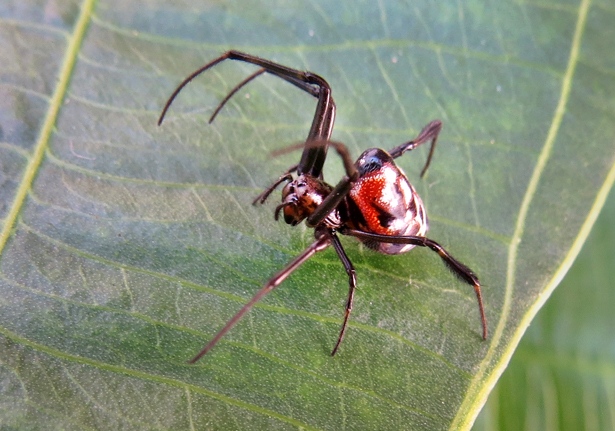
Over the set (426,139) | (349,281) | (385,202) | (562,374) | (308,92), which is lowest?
(562,374)

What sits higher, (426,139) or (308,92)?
(308,92)

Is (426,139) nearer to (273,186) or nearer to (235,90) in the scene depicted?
(273,186)

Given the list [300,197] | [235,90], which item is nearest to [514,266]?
[300,197]

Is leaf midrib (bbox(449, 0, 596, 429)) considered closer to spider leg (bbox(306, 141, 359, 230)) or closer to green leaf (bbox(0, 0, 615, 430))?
green leaf (bbox(0, 0, 615, 430))

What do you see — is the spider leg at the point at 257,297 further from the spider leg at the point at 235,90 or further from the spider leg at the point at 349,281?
the spider leg at the point at 235,90

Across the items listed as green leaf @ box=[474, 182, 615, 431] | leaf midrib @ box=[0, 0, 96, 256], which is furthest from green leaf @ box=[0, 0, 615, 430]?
green leaf @ box=[474, 182, 615, 431]

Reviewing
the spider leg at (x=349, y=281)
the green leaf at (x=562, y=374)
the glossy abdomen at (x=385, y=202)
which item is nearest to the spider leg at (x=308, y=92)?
the glossy abdomen at (x=385, y=202)
